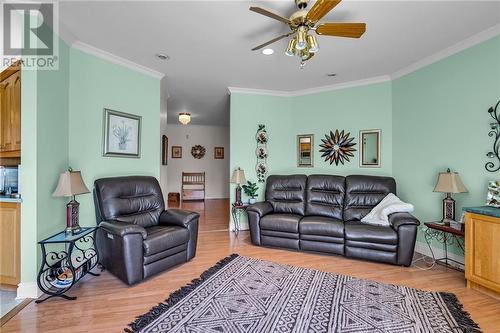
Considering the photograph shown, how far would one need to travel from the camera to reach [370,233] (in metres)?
3.08

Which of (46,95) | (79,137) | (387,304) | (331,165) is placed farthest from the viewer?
(331,165)

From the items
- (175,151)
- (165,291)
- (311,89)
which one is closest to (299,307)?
(165,291)

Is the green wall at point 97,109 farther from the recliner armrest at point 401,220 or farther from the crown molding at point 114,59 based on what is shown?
the recliner armrest at point 401,220

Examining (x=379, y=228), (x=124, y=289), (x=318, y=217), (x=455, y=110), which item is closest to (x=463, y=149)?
(x=455, y=110)

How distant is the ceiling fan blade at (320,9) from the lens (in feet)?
5.75

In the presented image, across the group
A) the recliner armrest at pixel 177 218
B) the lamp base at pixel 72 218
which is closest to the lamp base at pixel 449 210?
the recliner armrest at pixel 177 218

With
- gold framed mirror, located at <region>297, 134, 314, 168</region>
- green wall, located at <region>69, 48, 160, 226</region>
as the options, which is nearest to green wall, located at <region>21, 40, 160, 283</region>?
green wall, located at <region>69, 48, 160, 226</region>

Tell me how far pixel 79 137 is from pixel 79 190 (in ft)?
2.66

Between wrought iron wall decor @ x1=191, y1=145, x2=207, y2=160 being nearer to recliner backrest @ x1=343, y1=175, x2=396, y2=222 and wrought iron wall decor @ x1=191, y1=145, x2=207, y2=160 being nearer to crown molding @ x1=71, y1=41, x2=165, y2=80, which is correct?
crown molding @ x1=71, y1=41, x2=165, y2=80

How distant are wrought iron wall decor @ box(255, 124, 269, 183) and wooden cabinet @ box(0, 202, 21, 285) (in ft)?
11.3

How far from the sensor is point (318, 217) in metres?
3.60

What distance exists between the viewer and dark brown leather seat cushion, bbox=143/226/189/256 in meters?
2.56

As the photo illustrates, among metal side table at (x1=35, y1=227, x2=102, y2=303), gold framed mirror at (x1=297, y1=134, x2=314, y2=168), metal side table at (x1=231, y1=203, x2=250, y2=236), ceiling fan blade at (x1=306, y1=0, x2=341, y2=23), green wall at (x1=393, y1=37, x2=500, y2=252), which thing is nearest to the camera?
ceiling fan blade at (x1=306, y1=0, x2=341, y2=23)

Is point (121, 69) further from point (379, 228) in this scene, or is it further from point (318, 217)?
point (379, 228)
